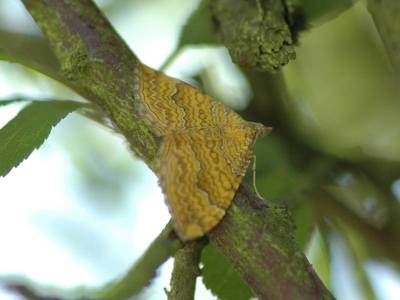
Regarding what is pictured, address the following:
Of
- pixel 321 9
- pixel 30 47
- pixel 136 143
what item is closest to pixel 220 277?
pixel 136 143

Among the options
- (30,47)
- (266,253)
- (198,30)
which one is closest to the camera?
(266,253)

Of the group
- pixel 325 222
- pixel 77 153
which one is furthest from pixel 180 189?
pixel 77 153

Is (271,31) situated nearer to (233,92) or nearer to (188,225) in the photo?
(188,225)

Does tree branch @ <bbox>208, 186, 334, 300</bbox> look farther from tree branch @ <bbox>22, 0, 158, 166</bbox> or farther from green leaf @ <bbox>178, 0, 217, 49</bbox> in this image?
green leaf @ <bbox>178, 0, 217, 49</bbox>

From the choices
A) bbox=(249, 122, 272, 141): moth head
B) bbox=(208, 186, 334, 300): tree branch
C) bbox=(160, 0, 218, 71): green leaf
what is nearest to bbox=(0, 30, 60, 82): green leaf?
bbox=(160, 0, 218, 71): green leaf

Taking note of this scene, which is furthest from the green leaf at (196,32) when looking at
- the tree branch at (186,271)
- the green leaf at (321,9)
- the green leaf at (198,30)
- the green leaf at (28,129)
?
the tree branch at (186,271)

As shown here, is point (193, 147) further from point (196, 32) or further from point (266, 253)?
point (196, 32)
